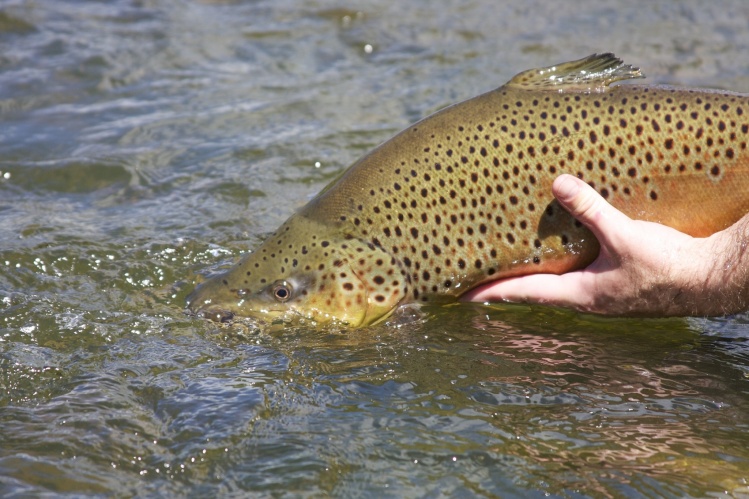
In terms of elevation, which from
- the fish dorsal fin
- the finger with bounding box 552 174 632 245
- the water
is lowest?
the water

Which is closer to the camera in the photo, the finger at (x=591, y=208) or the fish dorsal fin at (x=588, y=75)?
the finger at (x=591, y=208)

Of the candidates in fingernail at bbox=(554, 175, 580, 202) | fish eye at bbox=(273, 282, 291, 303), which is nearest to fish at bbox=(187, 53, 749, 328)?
fish eye at bbox=(273, 282, 291, 303)

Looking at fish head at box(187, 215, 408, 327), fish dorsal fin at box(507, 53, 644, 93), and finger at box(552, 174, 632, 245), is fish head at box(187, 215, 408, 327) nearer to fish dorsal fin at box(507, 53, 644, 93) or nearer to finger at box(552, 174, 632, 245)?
finger at box(552, 174, 632, 245)

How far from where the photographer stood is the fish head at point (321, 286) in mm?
4633

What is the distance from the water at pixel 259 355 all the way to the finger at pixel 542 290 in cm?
16

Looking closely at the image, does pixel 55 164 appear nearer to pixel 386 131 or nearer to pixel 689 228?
pixel 386 131

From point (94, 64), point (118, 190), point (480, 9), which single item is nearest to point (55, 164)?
point (118, 190)

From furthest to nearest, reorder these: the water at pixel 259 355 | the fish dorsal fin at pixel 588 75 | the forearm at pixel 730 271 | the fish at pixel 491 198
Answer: the fish dorsal fin at pixel 588 75 < the fish at pixel 491 198 < the forearm at pixel 730 271 < the water at pixel 259 355

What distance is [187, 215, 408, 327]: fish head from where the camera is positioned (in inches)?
182

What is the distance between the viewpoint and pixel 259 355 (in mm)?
4430

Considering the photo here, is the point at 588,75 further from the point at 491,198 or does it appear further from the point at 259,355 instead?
the point at 259,355

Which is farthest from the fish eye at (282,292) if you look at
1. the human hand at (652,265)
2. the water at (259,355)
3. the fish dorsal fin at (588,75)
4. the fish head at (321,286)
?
the fish dorsal fin at (588,75)

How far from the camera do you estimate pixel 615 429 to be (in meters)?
3.72

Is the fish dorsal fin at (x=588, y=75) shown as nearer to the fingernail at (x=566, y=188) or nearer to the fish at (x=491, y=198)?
the fish at (x=491, y=198)
